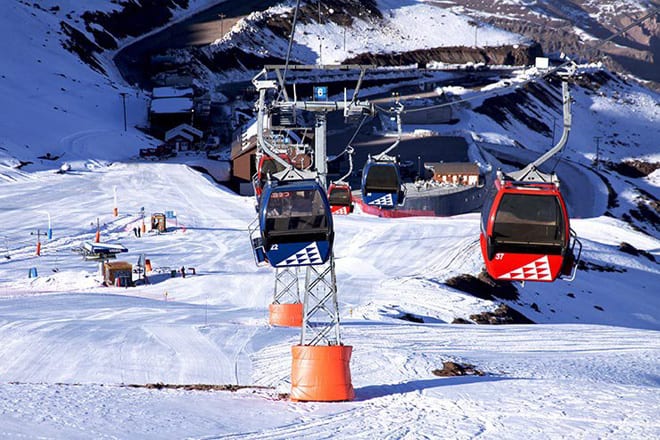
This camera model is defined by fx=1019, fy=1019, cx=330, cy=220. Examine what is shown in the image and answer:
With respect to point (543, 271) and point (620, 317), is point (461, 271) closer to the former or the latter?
point (620, 317)

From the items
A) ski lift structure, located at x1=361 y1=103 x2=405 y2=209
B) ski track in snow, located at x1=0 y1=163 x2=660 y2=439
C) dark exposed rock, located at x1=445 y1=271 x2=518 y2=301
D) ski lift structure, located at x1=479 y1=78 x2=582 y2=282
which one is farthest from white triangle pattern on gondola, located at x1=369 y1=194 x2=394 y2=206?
dark exposed rock, located at x1=445 y1=271 x2=518 y2=301

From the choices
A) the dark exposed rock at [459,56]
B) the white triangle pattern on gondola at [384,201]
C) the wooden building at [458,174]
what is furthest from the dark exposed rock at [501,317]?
the dark exposed rock at [459,56]

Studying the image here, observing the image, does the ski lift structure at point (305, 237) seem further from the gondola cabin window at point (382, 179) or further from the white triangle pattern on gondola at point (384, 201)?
the white triangle pattern on gondola at point (384, 201)

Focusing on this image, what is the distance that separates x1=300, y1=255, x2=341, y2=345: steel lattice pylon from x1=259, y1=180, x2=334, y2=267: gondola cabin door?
24.6 inches

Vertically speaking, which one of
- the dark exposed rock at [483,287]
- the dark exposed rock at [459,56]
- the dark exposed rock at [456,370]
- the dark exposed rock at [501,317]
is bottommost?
the dark exposed rock at [501,317]

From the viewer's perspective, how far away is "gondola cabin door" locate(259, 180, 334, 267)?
14.7 meters

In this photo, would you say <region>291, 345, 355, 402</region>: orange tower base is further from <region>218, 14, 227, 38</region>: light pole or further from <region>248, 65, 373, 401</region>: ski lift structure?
<region>218, 14, 227, 38</region>: light pole

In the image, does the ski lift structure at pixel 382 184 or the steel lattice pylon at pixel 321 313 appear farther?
the ski lift structure at pixel 382 184

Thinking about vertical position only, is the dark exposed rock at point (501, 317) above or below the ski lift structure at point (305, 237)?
below

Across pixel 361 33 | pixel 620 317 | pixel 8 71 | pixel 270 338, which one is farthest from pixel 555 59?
pixel 270 338

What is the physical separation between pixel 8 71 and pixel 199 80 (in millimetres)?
27144

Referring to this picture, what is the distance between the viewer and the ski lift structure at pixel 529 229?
1515cm

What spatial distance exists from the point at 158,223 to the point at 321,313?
17990mm

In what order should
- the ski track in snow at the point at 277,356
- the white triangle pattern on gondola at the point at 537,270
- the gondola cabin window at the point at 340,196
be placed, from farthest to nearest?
the gondola cabin window at the point at 340,196 < the white triangle pattern on gondola at the point at 537,270 < the ski track in snow at the point at 277,356
